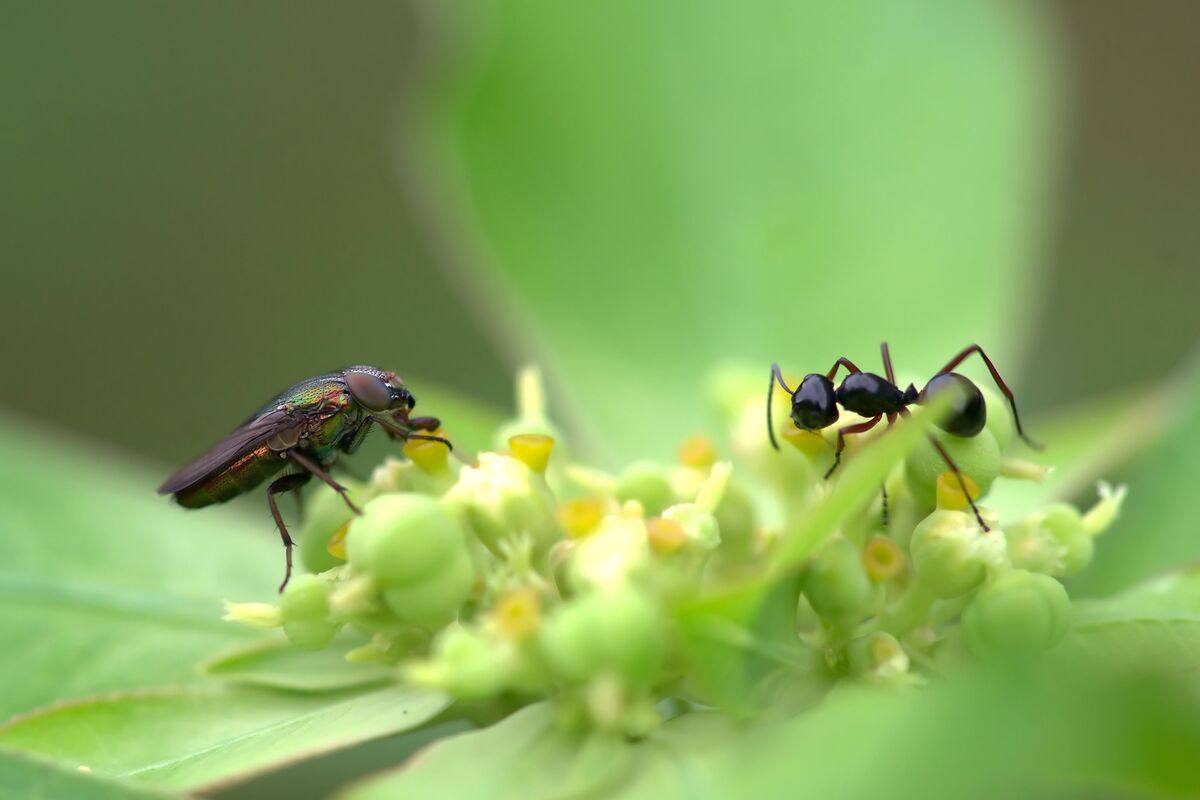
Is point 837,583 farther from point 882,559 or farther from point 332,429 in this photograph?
point 332,429

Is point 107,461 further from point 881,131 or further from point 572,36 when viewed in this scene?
point 881,131

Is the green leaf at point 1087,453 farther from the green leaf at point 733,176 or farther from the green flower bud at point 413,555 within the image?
the green flower bud at point 413,555

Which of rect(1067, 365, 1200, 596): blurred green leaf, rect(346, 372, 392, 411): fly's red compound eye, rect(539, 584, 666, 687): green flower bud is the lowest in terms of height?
rect(539, 584, 666, 687): green flower bud

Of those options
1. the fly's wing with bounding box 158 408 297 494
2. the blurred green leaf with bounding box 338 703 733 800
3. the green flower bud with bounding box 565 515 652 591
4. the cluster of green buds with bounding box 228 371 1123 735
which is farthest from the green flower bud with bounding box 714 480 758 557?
the fly's wing with bounding box 158 408 297 494

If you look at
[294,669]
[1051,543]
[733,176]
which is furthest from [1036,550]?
[733,176]

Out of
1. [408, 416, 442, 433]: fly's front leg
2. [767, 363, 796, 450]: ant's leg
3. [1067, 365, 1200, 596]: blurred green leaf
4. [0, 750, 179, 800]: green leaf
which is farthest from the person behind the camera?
[1067, 365, 1200, 596]: blurred green leaf

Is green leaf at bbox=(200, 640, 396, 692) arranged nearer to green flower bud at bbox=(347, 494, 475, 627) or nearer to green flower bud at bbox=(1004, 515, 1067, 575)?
green flower bud at bbox=(347, 494, 475, 627)

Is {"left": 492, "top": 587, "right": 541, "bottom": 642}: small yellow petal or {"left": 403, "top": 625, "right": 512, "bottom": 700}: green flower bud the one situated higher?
{"left": 492, "top": 587, "right": 541, "bottom": 642}: small yellow petal

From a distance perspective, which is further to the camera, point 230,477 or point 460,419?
point 460,419
